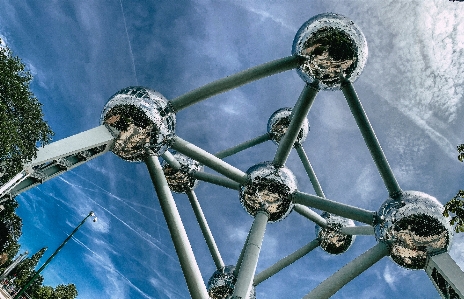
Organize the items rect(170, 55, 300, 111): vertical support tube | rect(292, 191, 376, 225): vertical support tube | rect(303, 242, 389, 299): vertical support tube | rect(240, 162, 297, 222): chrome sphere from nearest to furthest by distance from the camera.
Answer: rect(303, 242, 389, 299): vertical support tube → rect(170, 55, 300, 111): vertical support tube → rect(292, 191, 376, 225): vertical support tube → rect(240, 162, 297, 222): chrome sphere

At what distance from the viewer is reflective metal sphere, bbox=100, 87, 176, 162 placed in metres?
5.68

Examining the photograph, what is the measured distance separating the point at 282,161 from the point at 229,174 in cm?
135

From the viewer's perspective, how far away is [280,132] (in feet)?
Answer: 42.3

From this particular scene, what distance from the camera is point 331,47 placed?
241 inches

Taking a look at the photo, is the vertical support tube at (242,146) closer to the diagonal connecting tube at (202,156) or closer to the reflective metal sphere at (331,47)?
the diagonal connecting tube at (202,156)

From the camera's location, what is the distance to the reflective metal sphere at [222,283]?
9516mm

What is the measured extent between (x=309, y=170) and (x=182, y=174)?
4526 millimetres

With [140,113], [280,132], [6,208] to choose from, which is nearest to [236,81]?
[140,113]

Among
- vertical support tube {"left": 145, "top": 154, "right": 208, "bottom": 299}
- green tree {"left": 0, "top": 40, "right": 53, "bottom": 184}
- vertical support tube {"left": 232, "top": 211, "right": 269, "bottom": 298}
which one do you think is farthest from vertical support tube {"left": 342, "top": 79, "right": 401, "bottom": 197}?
green tree {"left": 0, "top": 40, "right": 53, "bottom": 184}

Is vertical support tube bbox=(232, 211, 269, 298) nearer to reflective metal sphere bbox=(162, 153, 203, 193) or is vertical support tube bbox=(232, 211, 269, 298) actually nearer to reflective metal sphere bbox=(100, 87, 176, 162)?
reflective metal sphere bbox=(100, 87, 176, 162)

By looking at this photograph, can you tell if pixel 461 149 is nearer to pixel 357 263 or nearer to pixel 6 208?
pixel 357 263

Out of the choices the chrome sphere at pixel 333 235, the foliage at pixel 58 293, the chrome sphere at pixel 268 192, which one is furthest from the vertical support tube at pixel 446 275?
the foliage at pixel 58 293

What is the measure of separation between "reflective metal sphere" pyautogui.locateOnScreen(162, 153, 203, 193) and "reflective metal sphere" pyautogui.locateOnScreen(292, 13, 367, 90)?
4960 millimetres

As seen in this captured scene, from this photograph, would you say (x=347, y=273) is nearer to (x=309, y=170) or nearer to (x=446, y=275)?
(x=446, y=275)
